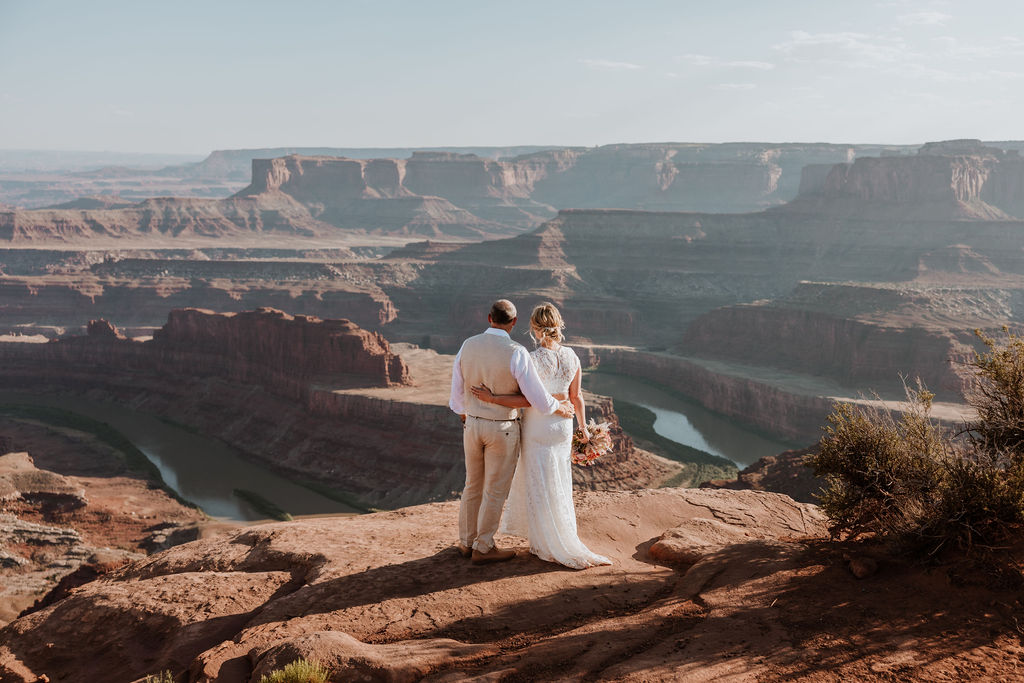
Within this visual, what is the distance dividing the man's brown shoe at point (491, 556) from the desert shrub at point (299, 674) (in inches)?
109

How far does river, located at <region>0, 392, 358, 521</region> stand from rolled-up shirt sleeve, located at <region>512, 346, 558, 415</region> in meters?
34.4

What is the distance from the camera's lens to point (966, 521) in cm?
799

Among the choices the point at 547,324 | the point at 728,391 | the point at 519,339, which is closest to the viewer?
the point at 547,324

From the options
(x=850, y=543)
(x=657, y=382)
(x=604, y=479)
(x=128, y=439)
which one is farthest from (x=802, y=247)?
(x=850, y=543)

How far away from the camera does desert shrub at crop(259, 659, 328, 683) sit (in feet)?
21.9

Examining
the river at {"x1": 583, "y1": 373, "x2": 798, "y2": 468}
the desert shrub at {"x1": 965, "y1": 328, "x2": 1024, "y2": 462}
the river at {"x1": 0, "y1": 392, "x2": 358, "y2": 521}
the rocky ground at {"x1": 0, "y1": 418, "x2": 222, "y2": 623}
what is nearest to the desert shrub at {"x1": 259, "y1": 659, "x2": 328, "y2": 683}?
the desert shrub at {"x1": 965, "y1": 328, "x2": 1024, "y2": 462}

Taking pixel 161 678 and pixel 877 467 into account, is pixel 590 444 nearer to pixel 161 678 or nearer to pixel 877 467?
pixel 877 467

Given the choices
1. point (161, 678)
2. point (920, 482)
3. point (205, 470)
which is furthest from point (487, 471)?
point (205, 470)

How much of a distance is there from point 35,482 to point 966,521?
39606 millimetres

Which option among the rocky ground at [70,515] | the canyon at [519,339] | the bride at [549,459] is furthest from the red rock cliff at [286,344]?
the bride at [549,459]

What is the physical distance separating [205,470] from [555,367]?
150ft

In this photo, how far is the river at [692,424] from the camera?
58.2 meters

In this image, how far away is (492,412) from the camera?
8.86 meters

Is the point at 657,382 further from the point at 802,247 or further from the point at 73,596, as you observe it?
the point at 73,596
